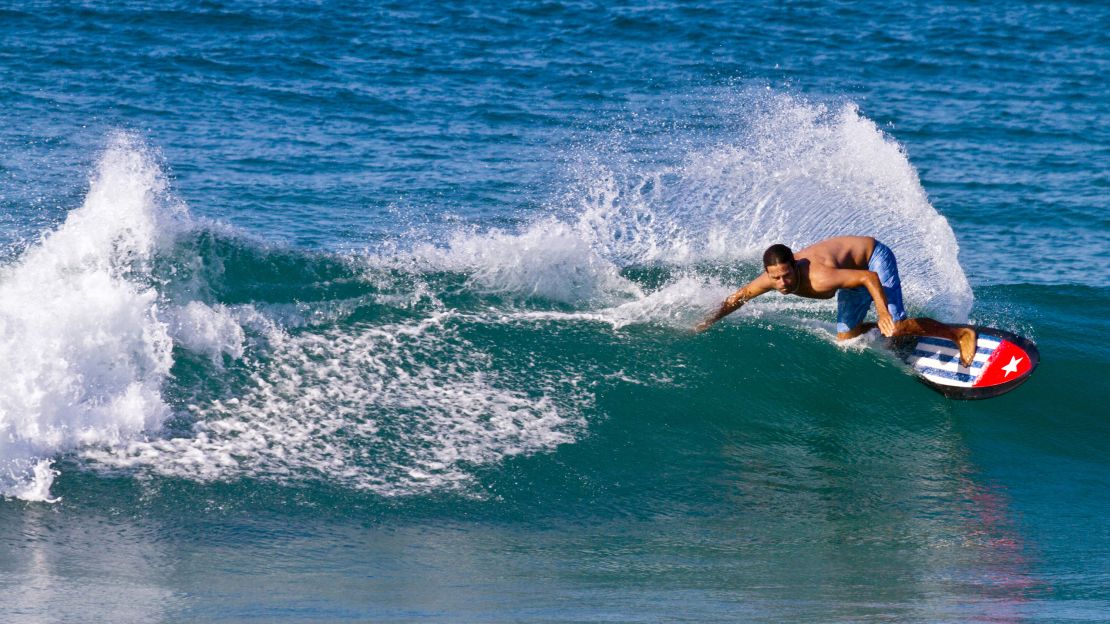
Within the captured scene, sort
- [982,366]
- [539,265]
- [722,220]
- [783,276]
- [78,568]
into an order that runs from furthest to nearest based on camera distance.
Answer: [722,220] → [539,265] → [982,366] → [783,276] → [78,568]

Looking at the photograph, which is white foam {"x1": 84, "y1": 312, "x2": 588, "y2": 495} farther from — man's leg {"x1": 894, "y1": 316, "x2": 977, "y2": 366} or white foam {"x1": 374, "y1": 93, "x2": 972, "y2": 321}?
man's leg {"x1": 894, "y1": 316, "x2": 977, "y2": 366}

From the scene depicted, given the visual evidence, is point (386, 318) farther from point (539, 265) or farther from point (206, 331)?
point (539, 265)

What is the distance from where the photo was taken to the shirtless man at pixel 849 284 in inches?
335

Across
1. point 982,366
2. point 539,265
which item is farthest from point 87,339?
point 982,366

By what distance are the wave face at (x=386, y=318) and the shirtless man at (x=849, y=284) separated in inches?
37.8

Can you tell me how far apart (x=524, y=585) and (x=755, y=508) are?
6.30 ft

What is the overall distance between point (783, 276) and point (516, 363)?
2.27 meters

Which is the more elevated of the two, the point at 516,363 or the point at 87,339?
the point at 87,339

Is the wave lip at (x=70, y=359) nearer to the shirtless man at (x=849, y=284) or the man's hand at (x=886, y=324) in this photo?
the shirtless man at (x=849, y=284)

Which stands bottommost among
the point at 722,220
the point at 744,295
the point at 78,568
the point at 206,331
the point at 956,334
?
the point at 78,568

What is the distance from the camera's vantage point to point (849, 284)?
8.66 metres

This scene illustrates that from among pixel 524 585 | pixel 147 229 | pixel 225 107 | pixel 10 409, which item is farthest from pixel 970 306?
pixel 225 107

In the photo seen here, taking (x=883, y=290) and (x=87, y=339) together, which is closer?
(x=87, y=339)

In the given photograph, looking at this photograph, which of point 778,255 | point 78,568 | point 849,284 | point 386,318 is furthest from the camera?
point 386,318
